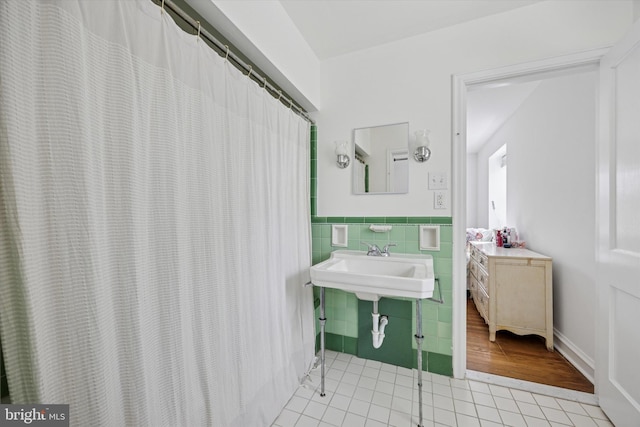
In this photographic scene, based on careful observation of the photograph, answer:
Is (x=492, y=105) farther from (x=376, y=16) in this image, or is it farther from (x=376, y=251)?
(x=376, y=251)

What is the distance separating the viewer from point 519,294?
2.06 meters

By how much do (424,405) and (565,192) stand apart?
6.66 ft

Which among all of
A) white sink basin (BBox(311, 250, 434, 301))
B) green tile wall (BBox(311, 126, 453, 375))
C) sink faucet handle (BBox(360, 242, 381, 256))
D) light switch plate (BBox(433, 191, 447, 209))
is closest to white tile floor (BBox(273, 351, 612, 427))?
green tile wall (BBox(311, 126, 453, 375))

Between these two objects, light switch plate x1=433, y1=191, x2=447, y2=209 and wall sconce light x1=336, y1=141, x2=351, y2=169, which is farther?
wall sconce light x1=336, y1=141, x2=351, y2=169

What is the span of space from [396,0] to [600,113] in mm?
1364

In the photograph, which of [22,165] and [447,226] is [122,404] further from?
[447,226]

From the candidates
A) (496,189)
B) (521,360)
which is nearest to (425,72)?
(521,360)

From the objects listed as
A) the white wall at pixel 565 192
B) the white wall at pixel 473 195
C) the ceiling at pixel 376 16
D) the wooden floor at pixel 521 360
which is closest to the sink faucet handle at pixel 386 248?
the wooden floor at pixel 521 360

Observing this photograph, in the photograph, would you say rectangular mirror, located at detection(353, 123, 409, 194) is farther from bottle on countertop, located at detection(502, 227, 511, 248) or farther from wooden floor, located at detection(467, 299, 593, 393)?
bottle on countertop, located at detection(502, 227, 511, 248)

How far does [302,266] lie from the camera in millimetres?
1726

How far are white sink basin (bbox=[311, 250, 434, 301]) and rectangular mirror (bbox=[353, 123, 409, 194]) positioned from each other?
0.50 meters

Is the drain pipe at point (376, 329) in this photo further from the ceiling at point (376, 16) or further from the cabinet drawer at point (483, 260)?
the ceiling at point (376, 16)

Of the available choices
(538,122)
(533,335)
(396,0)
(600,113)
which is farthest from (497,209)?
(396,0)
